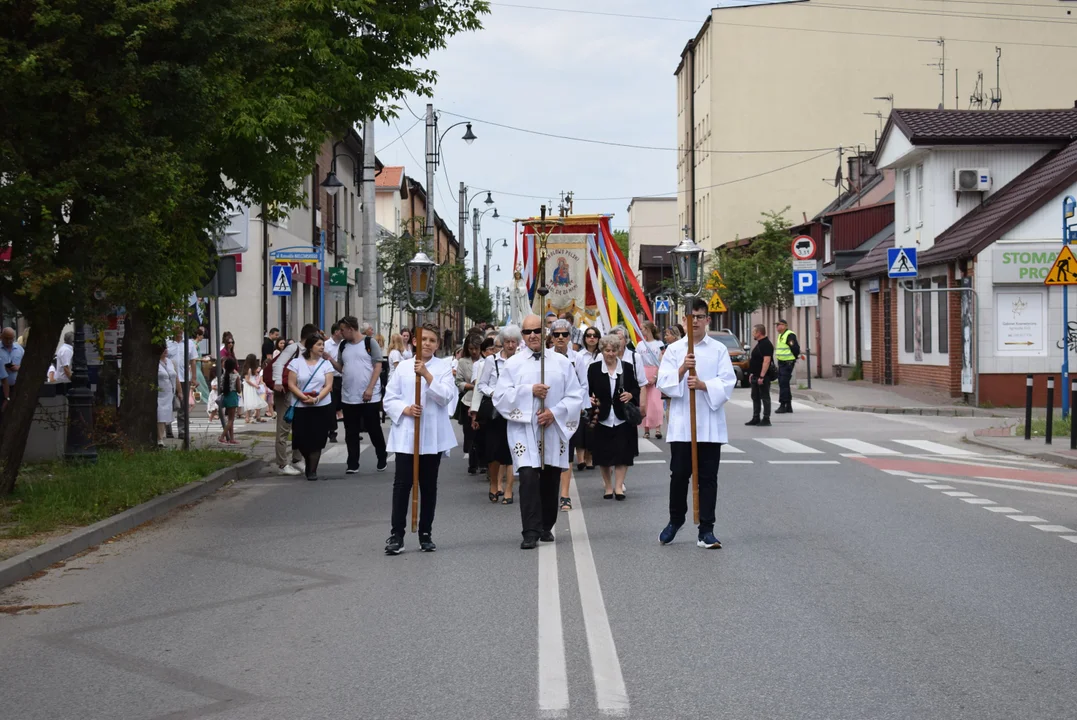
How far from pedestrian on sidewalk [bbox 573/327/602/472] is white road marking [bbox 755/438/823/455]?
3306 mm

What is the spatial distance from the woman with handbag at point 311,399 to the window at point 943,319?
18.2m

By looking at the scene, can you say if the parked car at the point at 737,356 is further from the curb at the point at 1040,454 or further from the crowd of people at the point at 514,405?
the curb at the point at 1040,454

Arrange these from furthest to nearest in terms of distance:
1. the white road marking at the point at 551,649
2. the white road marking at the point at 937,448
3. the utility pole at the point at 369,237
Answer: the utility pole at the point at 369,237, the white road marking at the point at 937,448, the white road marking at the point at 551,649

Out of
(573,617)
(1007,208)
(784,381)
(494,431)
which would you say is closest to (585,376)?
(494,431)

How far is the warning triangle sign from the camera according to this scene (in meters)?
20.1

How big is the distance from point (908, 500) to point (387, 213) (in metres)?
71.0

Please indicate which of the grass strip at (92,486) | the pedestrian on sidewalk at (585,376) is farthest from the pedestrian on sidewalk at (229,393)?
the pedestrian on sidewalk at (585,376)

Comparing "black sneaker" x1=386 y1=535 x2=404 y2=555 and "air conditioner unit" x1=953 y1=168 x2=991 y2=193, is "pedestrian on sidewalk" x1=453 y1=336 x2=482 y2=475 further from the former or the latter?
"air conditioner unit" x1=953 y1=168 x2=991 y2=193

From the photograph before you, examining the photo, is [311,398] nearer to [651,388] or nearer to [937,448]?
[651,388]

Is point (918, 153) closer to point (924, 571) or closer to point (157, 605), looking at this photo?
point (924, 571)

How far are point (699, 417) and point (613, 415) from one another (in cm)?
348

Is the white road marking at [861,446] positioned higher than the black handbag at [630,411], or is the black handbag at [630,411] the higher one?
the black handbag at [630,411]

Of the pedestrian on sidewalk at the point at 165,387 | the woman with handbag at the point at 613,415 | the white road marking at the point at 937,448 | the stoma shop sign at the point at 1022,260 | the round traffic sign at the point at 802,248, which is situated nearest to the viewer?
the woman with handbag at the point at 613,415

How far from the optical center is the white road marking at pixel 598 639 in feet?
18.6
